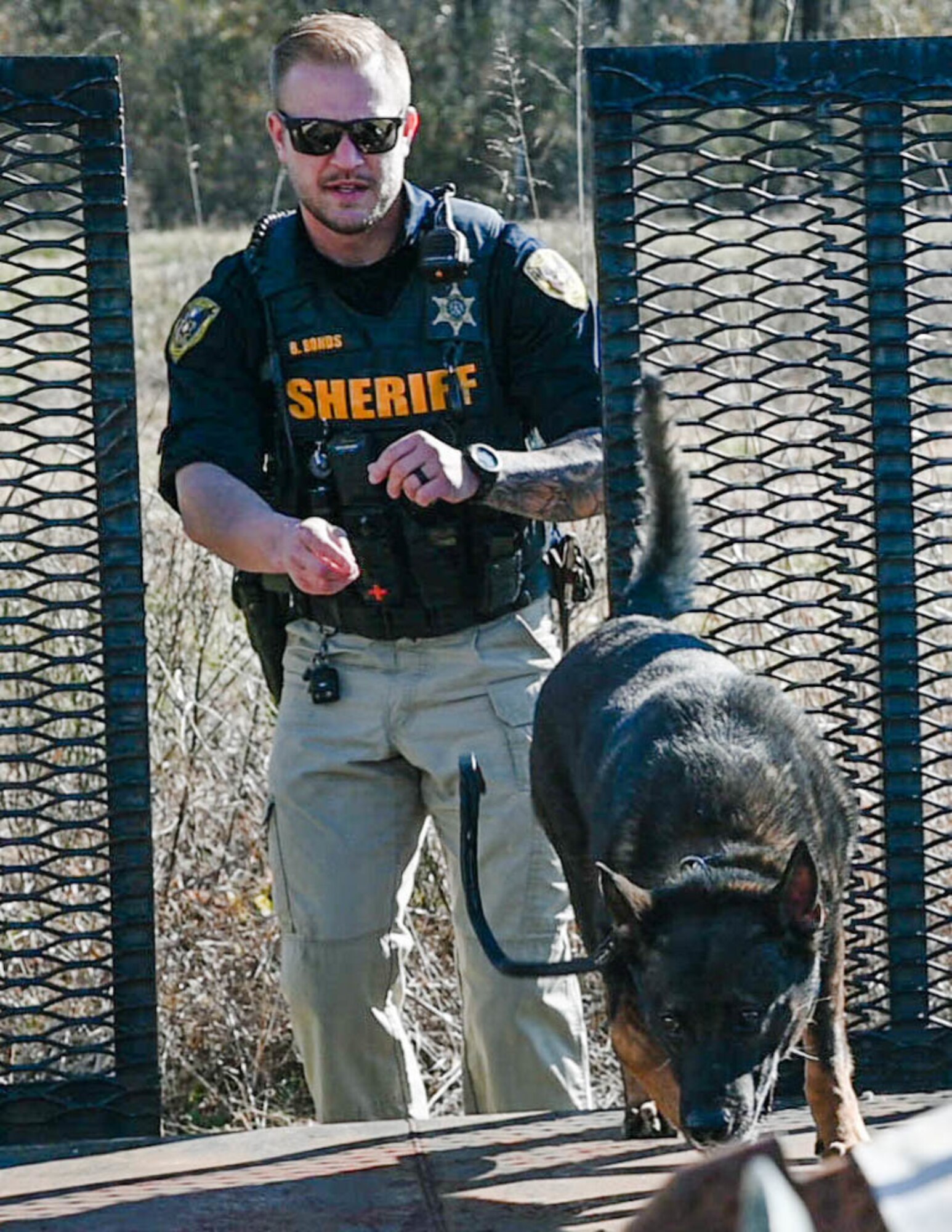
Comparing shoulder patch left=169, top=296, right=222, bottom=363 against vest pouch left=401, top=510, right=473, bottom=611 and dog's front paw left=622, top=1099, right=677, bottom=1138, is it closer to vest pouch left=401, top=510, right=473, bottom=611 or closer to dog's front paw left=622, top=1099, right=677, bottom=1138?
vest pouch left=401, top=510, right=473, bottom=611

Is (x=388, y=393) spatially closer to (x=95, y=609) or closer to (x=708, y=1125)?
(x=95, y=609)

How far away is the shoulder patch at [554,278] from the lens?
377cm

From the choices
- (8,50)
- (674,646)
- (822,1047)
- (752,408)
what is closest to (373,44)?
(752,408)

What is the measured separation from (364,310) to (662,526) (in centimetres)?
72

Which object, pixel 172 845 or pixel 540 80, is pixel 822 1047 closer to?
pixel 172 845

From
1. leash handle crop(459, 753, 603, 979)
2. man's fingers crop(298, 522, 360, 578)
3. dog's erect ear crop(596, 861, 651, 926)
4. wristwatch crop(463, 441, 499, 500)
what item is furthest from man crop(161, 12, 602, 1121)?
dog's erect ear crop(596, 861, 651, 926)

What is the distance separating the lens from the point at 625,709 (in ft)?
10.6

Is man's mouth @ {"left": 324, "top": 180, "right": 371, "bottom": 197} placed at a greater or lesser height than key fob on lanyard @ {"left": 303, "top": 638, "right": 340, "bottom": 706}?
greater

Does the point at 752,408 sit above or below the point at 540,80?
below

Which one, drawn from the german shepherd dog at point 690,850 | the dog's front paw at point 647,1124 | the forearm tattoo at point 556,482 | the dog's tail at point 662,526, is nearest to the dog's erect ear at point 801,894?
the german shepherd dog at point 690,850

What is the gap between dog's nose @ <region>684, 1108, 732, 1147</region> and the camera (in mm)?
2586

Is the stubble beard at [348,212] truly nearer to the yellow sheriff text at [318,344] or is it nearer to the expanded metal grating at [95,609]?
the yellow sheriff text at [318,344]

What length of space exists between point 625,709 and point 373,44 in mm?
1353

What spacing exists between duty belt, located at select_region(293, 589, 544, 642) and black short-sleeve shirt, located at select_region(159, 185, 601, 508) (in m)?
0.27
